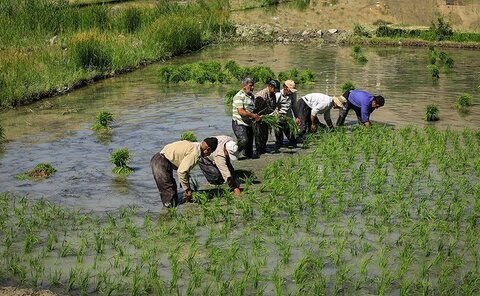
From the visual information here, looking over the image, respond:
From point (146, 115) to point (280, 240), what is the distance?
9.01m

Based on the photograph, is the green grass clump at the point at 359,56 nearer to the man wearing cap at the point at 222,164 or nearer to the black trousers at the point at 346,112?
the black trousers at the point at 346,112

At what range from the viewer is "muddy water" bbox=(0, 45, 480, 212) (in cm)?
1172

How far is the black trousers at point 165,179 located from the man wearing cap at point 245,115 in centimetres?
268

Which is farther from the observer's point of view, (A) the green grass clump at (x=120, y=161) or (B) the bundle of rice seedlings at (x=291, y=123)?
(B) the bundle of rice seedlings at (x=291, y=123)

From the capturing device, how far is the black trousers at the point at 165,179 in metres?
10.3

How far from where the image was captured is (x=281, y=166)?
41.9ft

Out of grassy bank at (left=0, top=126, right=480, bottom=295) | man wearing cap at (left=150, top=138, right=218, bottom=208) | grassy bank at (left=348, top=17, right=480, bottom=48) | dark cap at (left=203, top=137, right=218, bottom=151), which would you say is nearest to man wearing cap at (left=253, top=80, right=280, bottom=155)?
grassy bank at (left=0, top=126, right=480, bottom=295)

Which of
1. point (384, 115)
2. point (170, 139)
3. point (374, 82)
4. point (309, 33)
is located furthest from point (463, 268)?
point (309, 33)

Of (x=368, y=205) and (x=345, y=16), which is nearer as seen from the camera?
(x=368, y=205)

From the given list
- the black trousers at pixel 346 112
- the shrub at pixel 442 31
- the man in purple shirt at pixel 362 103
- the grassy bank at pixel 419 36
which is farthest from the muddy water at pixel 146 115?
the shrub at pixel 442 31

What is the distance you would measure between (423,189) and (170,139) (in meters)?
5.73

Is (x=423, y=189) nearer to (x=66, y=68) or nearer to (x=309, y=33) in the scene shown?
(x=66, y=68)

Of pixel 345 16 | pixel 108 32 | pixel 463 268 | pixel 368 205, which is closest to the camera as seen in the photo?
pixel 463 268

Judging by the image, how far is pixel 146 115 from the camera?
1741 centimetres
